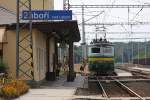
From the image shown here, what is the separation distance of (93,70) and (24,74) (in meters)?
20.1

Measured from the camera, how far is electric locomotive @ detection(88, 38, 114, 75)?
4719cm

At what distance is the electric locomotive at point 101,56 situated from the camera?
47188 millimetres

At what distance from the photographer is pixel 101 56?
47.6 metres

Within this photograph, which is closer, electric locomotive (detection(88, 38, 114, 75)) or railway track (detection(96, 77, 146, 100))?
railway track (detection(96, 77, 146, 100))

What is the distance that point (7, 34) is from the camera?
99.3 ft

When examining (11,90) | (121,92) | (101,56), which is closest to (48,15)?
(121,92)

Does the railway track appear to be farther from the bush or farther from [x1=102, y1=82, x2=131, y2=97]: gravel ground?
the bush

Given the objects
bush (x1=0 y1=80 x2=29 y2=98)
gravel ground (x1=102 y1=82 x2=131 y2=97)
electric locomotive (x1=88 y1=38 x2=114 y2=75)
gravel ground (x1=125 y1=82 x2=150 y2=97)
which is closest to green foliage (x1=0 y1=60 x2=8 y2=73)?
gravel ground (x1=102 y1=82 x2=131 y2=97)

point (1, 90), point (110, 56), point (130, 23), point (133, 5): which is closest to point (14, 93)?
point (1, 90)

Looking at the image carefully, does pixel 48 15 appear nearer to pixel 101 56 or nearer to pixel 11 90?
pixel 11 90

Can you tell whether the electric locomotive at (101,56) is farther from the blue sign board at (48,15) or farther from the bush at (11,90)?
the bush at (11,90)

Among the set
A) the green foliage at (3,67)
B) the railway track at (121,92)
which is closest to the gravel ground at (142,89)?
the railway track at (121,92)

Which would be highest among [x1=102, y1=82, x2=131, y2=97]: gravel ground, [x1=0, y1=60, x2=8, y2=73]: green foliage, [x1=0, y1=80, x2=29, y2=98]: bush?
[x1=0, y1=60, x2=8, y2=73]: green foliage

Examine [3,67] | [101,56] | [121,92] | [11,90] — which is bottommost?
[121,92]
